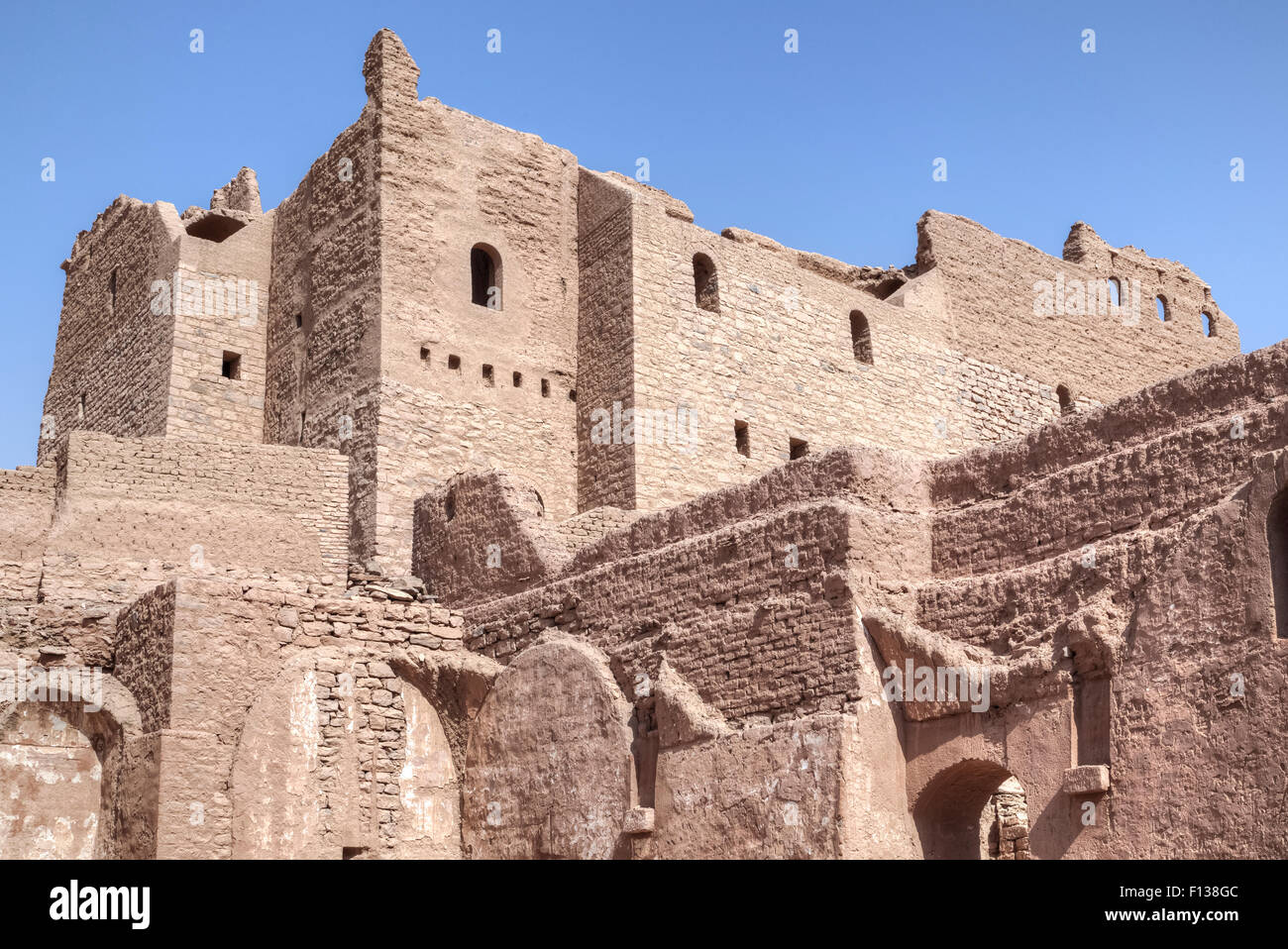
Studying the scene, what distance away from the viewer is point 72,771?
1426cm

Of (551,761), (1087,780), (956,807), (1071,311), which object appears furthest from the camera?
(1071,311)

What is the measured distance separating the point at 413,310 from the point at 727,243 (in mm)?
4234

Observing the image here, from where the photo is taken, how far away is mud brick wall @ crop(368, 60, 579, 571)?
19734 mm

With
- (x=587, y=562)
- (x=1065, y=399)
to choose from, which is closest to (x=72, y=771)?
(x=587, y=562)

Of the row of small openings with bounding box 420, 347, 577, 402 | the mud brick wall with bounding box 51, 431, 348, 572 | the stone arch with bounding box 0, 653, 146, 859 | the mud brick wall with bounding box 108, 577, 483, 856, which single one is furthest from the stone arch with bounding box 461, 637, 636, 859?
the row of small openings with bounding box 420, 347, 577, 402

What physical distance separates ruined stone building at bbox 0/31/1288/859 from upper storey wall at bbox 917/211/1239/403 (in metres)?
1.07

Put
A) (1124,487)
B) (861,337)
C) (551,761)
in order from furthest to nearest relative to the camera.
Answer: (861,337) < (551,761) < (1124,487)

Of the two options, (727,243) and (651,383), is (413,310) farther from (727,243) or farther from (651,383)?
(727,243)

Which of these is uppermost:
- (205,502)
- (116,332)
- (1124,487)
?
(116,332)

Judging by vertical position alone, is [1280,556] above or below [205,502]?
below

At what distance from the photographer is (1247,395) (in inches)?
452

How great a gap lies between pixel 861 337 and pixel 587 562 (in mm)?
8983

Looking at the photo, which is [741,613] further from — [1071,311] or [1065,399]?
[1071,311]

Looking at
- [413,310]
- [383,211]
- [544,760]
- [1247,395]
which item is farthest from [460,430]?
[1247,395]
